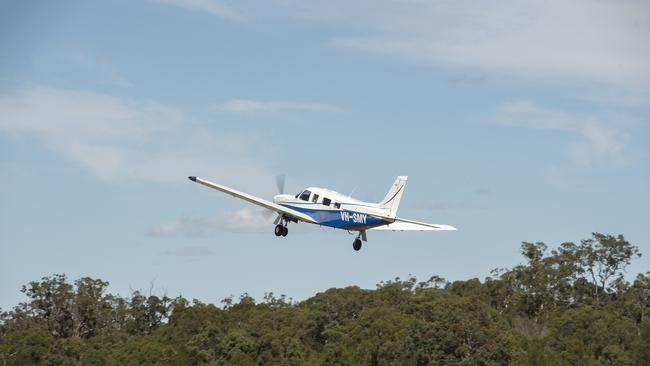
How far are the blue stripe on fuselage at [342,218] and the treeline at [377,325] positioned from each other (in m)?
46.2

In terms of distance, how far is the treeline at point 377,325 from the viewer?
356 feet

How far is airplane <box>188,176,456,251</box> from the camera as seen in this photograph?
184 feet

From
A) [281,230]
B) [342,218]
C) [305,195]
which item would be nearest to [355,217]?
[342,218]

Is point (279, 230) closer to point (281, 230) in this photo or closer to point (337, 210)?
point (281, 230)

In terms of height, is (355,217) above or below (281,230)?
below

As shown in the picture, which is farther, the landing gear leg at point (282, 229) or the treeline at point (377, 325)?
the treeline at point (377, 325)

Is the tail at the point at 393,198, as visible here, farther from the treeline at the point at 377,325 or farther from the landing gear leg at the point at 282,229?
the treeline at the point at 377,325

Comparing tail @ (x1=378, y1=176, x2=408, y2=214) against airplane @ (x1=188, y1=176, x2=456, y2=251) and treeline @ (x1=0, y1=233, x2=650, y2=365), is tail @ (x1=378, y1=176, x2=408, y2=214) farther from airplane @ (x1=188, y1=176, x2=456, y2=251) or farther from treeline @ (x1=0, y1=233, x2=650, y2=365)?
treeline @ (x1=0, y1=233, x2=650, y2=365)

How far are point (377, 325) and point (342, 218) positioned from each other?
225ft

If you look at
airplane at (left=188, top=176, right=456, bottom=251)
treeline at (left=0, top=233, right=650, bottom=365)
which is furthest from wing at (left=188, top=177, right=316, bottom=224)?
treeline at (left=0, top=233, right=650, bottom=365)

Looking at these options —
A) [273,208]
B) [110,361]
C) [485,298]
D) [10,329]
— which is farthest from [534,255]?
[273,208]

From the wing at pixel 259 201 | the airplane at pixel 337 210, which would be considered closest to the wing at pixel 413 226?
the airplane at pixel 337 210

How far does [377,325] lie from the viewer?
124m

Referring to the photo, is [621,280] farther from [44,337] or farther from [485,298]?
[44,337]
